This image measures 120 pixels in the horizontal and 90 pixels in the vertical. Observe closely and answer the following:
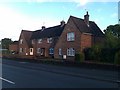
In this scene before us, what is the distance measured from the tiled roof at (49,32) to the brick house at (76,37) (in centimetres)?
637

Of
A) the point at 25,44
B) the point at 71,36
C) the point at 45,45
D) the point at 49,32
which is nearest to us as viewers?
the point at 71,36

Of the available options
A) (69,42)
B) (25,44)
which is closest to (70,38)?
(69,42)

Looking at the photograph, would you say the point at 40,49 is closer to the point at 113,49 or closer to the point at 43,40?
the point at 43,40

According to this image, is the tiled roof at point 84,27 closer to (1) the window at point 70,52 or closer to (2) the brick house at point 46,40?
(1) the window at point 70,52

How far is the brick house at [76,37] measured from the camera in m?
43.2

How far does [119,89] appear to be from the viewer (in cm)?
1176

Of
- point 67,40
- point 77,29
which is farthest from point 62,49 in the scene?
point 77,29

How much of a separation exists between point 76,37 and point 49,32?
52.8ft

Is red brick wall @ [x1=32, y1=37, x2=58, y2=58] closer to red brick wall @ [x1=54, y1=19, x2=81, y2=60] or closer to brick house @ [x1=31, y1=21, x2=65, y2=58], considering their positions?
brick house @ [x1=31, y1=21, x2=65, y2=58]

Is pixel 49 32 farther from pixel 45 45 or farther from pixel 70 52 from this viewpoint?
pixel 70 52

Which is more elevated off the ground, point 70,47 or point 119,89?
point 70,47

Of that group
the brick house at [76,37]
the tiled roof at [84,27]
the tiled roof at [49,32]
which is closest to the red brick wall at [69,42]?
the brick house at [76,37]

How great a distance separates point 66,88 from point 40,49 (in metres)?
49.8

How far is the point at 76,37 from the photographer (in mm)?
43812
